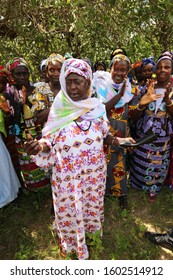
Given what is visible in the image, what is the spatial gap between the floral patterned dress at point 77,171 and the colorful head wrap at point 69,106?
2.1 inches

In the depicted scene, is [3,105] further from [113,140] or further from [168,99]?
[168,99]

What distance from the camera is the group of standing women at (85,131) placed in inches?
80.6

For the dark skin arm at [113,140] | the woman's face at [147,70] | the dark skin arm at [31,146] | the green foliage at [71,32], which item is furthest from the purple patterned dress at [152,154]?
the green foliage at [71,32]

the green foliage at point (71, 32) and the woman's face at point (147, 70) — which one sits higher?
the green foliage at point (71, 32)

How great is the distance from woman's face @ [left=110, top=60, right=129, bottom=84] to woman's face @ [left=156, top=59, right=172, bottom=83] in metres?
0.35

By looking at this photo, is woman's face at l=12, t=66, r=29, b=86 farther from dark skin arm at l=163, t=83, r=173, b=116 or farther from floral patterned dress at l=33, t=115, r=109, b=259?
dark skin arm at l=163, t=83, r=173, b=116

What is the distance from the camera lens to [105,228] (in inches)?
118

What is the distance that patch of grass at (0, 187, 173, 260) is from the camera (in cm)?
263

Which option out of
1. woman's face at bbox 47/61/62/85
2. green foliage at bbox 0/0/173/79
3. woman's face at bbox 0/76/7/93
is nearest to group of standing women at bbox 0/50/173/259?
woman's face at bbox 47/61/62/85

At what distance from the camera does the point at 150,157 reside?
3.08 metres

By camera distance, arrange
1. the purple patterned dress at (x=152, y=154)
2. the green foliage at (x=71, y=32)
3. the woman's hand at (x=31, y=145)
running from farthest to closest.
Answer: the green foliage at (x=71, y=32)
the purple patterned dress at (x=152, y=154)
the woman's hand at (x=31, y=145)

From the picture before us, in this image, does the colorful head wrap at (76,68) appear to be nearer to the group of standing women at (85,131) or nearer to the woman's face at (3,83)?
the group of standing women at (85,131)

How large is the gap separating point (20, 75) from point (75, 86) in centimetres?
115

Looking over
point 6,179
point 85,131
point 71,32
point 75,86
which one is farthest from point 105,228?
point 71,32
